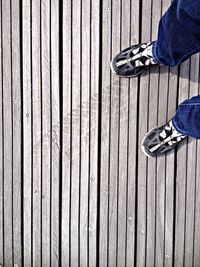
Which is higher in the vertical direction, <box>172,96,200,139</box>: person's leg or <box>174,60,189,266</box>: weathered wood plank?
<box>172,96,200,139</box>: person's leg

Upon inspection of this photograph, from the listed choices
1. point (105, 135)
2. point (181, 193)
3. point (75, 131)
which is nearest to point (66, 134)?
point (75, 131)

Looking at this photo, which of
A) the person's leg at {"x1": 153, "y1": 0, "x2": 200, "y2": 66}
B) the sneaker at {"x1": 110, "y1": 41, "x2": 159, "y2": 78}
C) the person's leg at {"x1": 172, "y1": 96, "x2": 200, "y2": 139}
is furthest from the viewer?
the sneaker at {"x1": 110, "y1": 41, "x2": 159, "y2": 78}

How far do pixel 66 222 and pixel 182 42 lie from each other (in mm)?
813

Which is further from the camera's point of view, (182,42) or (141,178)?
(141,178)

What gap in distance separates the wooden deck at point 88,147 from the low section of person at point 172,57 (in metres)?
0.05

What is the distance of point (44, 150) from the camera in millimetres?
1527

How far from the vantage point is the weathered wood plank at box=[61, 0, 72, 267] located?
1.50 metres

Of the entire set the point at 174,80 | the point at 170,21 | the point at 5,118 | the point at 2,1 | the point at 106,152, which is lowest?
the point at 106,152

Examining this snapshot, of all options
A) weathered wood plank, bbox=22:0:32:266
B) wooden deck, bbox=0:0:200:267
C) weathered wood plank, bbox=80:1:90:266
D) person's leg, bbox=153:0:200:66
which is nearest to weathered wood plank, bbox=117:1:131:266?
wooden deck, bbox=0:0:200:267

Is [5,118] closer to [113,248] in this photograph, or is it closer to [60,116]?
[60,116]

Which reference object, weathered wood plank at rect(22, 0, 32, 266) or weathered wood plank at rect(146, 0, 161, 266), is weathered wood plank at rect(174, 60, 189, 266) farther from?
weathered wood plank at rect(22, 0, 32, 266)

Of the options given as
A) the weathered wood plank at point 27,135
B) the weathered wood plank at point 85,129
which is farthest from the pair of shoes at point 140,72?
the weathered wood plank at point 27,135

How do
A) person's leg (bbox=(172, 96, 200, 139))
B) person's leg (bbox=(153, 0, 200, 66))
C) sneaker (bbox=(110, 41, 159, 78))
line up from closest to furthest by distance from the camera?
1. person's leg (bbox=(153, 0, 200, 66))
2. person's leg (bbox=(172, 96, 200, 139))
3. sneaker (bbox=(110, 41, 159, 78))

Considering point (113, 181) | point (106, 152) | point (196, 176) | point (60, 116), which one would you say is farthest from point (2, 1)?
point (196, 176)
